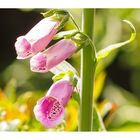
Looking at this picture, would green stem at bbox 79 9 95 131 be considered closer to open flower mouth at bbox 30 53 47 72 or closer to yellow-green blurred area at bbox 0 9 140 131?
open flower mouth at bbox 30 53 47 72

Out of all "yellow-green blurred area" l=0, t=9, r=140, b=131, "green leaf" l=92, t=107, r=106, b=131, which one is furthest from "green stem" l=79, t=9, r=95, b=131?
"yellow-green blurred area" l=0, t=9, r=140, b=131

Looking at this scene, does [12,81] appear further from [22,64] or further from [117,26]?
[117,26]

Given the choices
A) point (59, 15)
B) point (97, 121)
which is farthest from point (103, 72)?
point (59, 15)

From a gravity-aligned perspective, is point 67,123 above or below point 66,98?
below

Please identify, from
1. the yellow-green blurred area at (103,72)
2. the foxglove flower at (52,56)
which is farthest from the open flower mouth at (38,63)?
the yellow-green blurred area at (103,72)

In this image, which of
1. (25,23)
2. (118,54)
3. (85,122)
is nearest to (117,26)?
(118,54)

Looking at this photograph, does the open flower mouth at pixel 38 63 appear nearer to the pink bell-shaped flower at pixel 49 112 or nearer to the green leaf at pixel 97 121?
the pink bell-shaped flower at pixel 49 112

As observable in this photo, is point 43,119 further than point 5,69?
No
